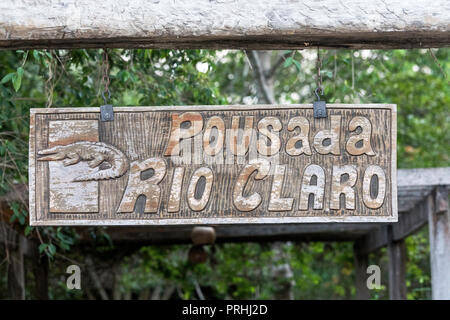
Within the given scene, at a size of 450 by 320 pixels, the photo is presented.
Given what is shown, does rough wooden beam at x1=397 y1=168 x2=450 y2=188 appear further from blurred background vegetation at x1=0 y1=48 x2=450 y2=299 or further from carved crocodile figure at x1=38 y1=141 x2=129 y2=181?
carved crocodile figure at x1=38 y1=141 x2=129 y2=181

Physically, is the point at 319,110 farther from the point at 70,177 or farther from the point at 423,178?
the point at 423,178

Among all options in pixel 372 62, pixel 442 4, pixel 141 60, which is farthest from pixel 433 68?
pixel 442 4

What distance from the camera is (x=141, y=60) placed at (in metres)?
4.14

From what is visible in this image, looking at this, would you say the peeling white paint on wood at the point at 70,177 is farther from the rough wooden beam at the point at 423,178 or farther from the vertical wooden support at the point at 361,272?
the vertical wooden support at the point at 361,272

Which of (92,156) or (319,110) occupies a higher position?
(319,110)

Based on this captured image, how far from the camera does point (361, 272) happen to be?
7520mm

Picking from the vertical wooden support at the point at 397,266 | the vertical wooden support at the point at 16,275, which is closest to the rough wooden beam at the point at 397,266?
the vertical wooden support at the point at 397,266

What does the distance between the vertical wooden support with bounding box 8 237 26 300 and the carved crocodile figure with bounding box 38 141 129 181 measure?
368cm

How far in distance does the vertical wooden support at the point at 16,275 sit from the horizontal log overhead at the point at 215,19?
382 centimetres

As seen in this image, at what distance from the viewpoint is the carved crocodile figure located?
215 centimetres

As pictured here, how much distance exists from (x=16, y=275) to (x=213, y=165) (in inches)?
158

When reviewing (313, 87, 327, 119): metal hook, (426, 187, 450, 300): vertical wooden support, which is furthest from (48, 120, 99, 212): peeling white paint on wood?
(426, 187, 450, 300): vertical wooden support

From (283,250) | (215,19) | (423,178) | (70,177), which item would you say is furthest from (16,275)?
(215,19)

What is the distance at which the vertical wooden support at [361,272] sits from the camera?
738 centimetres
